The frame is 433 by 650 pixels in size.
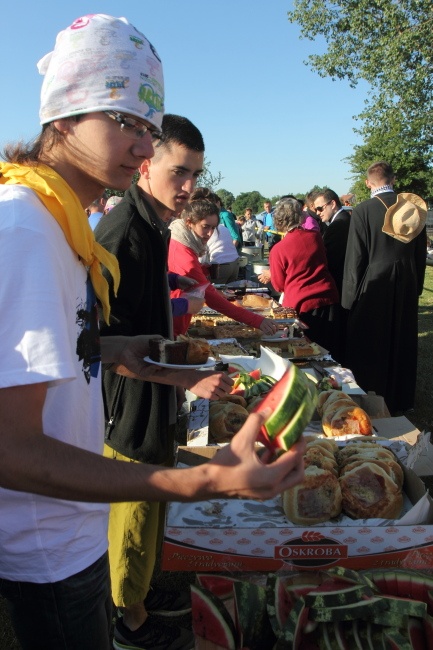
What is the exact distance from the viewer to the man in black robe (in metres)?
5.44

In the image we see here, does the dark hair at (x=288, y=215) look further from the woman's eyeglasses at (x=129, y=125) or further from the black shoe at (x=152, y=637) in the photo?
the woman's eyeglasses at (x=129, y=125)

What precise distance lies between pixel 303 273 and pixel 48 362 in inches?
201

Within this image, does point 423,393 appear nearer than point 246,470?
No

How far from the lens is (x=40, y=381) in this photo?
3.01 feet

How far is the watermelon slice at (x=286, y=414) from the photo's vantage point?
100cm

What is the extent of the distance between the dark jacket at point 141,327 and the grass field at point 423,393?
138 cm

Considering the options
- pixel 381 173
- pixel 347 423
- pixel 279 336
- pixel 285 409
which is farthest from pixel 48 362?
pixel 381 173

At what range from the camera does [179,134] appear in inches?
98.5

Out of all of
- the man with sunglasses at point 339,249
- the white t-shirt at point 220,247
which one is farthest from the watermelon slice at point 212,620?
the white t-shirt at point 220,247

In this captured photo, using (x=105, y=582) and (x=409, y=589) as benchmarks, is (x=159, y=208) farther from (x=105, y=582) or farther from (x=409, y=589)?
(x=409, y=589)

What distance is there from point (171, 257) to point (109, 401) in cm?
184

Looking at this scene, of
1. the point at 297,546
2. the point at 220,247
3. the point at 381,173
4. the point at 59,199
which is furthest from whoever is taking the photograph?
the point at 220,247

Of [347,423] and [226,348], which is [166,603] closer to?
[347,423]

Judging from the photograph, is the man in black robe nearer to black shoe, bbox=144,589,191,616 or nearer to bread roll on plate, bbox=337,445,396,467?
black shoe, bbox=144,589,191,616
